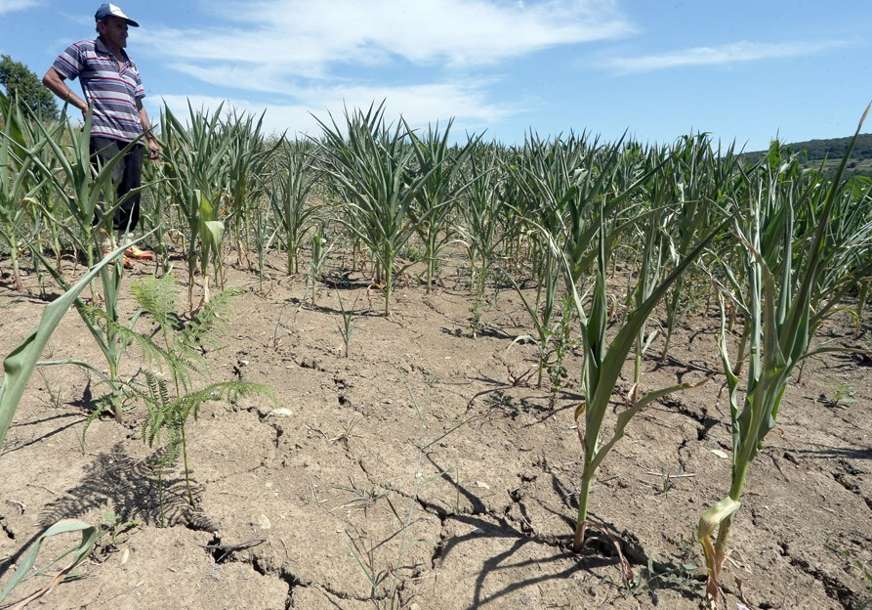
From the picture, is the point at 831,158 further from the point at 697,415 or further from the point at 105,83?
the point at 105,83

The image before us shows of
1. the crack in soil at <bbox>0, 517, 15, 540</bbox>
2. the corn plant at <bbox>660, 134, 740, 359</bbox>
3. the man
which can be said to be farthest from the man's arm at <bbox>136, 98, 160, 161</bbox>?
the corn plant at <bbox>660, 134, 740, 359</bbox>

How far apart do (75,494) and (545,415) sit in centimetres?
137

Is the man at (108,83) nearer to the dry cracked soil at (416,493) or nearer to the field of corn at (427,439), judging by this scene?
the field of corn at (427,439)

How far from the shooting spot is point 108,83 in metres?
3.14

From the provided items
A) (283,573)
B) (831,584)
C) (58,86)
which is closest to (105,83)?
(58,86)

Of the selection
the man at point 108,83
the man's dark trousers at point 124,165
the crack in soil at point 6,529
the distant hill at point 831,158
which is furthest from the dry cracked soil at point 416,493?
the man at point 108,83

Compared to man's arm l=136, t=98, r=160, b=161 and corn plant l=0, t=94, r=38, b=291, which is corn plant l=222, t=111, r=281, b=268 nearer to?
man's arm l=136, t=98, r=160, b=161

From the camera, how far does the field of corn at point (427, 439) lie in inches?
45.2

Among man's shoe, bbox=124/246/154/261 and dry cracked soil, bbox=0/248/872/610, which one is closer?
dry cracked soil, bbox=0/248/872/610

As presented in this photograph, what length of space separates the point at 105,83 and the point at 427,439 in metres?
2.76

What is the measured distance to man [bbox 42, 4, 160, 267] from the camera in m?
2.99

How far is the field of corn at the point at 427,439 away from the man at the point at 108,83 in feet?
1.65

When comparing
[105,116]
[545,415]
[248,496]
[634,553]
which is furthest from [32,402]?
[105,116]

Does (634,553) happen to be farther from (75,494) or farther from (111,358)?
(111,358)
